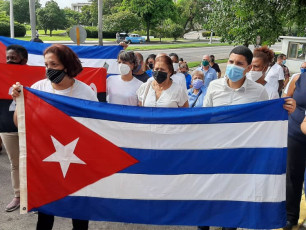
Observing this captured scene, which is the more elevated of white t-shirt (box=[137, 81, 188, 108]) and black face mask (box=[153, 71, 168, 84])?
black face mask (box=[153, 71, 168, 84])

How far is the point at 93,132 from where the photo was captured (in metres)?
2.79

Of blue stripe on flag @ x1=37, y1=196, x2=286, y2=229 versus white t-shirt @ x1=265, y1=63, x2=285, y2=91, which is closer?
blue stripe on flag @ x1=37, y1=196, x2=286, y2=229

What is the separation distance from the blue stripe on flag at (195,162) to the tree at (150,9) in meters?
46.3

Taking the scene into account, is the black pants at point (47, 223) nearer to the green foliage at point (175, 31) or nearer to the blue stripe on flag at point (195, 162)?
the blue stripe on flag at point (195, 162)

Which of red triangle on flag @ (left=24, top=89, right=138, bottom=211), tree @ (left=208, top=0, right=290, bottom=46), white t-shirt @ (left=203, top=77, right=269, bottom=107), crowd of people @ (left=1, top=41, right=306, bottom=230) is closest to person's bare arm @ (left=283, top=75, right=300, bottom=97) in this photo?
crowd of people @ (left=1, top=41, right=306, bottom=230)

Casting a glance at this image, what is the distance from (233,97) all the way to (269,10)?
947cm

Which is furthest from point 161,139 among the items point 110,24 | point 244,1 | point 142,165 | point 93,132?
point 110,24

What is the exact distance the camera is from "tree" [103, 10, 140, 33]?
158ft

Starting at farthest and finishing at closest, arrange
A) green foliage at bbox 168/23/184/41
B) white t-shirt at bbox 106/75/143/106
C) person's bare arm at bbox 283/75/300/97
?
green foliage at bbox 168/23/184/41 < white t-shirt at bbox 106/75/143/106 < person's bare arm at bbox 283/75/300/97

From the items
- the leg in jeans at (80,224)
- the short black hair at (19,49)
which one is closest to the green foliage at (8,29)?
the short black hair at (19,49)

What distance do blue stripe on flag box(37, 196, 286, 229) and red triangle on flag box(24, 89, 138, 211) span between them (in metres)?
0.13

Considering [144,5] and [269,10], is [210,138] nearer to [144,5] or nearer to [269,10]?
[269,10]

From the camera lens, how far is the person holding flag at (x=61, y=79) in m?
2.74

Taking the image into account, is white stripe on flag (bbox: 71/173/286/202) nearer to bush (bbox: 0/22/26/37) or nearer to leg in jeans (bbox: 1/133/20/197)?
leg in jeans (bbox: 1/133/20/197)
